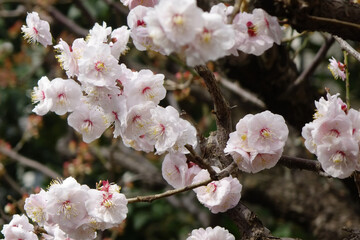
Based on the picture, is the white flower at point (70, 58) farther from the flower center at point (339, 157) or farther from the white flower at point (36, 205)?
the flower center at point (339, 157)

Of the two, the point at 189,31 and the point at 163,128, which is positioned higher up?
the point at 189,31

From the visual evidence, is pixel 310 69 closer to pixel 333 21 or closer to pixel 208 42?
pixel 333 21

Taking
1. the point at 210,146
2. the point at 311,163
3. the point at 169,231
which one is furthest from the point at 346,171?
the point at 169,231

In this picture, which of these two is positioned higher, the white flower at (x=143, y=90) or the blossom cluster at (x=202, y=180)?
the white flower at (x=143, y=90)

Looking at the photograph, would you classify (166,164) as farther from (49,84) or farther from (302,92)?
(302,92)

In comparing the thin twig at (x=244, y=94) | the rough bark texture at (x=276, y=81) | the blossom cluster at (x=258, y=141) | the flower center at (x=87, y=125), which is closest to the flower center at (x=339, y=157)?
the blossom cluster at (x=258, y=141)

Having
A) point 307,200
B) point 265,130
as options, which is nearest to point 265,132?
point 265,130
